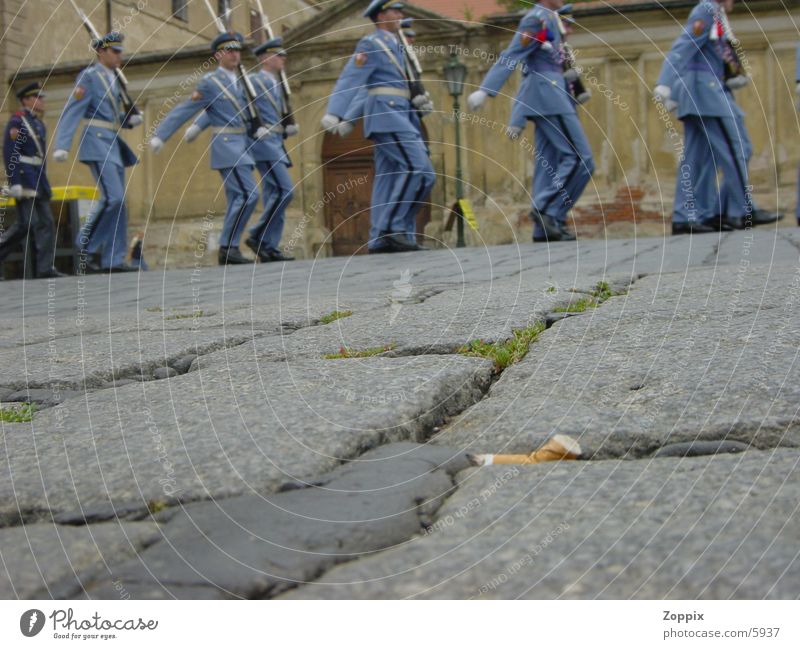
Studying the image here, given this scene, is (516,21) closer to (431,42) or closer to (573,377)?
(431,42)

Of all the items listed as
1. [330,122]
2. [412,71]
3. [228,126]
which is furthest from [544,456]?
[228,126]

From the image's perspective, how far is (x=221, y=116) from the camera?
9203mm

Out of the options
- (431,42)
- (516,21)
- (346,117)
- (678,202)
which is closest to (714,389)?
(346,117)

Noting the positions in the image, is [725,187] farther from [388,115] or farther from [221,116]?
[221,116]

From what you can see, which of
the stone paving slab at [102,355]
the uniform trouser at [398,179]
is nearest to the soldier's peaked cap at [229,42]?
the uniform trouser at [398,179]

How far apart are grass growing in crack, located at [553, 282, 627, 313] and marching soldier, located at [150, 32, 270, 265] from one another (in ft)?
18.8

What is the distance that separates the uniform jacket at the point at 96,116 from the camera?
345 inches

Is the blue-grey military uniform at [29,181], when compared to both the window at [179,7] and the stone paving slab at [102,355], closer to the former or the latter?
the stone paving slab at [102,355]

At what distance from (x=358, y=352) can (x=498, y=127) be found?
38.4 feet

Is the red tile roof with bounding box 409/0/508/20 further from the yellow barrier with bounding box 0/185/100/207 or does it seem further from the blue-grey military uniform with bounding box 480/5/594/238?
the blue-grey military uniform with bounding box 480/5/594/238

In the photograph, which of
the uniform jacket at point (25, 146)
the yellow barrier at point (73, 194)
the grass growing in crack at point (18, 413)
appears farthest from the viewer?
the yellow barrier at point (73, 194)

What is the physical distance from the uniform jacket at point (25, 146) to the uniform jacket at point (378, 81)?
10.2ft

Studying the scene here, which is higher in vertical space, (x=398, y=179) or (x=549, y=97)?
(x=549, y=97)

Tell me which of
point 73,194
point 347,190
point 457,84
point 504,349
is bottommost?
point 347,190
